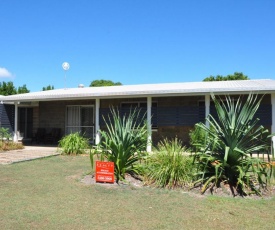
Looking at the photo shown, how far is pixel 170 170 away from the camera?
6.62 metres

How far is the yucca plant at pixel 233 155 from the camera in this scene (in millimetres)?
6129

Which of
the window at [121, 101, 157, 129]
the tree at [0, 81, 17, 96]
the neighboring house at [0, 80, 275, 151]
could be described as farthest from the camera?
the tree at [0, 81, 17, 96]

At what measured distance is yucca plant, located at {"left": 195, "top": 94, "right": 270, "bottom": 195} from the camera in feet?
20.1

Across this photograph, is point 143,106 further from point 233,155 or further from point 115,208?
point 115,208

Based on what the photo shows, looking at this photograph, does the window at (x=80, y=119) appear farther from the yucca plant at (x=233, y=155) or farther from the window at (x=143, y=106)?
the yucca plant at (x=233, y=155)

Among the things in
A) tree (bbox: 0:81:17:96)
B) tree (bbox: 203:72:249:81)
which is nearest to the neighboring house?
tree (bbox: 0:81:17:96)

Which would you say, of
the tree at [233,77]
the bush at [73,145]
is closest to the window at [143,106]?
the bush at [73,145]

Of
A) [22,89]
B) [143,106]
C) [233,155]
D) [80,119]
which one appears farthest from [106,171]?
[22,89]

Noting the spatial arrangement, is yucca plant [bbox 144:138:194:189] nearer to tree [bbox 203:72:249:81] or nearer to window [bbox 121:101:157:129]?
window [bbox 121:101:157:129]

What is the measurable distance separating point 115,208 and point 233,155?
2734mm

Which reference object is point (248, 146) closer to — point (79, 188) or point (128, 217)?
point (128, 217)

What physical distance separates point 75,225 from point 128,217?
0.83 meters

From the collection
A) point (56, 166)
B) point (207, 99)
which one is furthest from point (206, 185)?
point (207, 99)

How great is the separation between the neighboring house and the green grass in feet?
15.7
